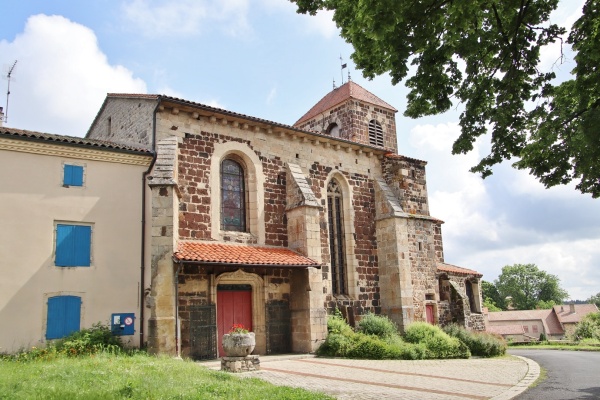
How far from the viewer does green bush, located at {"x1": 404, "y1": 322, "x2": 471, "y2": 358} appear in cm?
1764

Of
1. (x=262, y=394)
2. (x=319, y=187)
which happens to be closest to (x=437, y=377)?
(x=262, y=394)

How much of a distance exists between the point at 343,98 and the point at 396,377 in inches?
687

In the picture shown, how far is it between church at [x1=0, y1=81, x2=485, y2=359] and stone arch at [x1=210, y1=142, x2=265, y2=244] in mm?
39

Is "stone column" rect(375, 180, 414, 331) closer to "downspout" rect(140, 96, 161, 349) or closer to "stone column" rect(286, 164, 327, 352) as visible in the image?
"stone column" rect(286, 164, 327, 352)

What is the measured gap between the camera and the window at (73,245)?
13.8 meters

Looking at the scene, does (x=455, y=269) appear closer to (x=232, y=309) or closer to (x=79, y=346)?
(x=232, y=309)

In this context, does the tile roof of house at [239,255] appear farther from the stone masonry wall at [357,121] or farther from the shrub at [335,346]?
the stone masonry wall at [357,121]

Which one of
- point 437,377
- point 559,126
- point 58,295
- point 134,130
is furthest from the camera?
point 134,130

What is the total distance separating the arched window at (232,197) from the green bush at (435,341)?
7695mm

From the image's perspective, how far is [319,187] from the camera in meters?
19.5

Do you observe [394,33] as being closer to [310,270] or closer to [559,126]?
[559,126]

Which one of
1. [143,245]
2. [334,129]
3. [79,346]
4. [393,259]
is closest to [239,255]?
[143,245]

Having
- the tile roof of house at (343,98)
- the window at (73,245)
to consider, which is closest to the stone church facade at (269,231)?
the window at (73,245)

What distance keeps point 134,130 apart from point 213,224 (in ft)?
14.7
